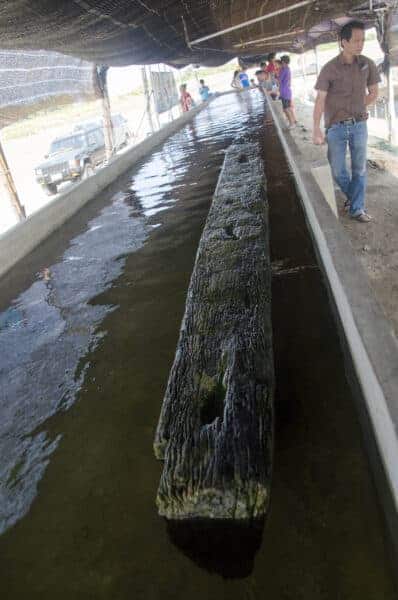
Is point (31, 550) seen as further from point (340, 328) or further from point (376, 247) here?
point (376, 247)

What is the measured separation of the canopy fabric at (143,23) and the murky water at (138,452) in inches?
137

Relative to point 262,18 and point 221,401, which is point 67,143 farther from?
point 221,401

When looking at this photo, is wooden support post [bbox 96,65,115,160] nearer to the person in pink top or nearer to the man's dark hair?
the man's dark hair

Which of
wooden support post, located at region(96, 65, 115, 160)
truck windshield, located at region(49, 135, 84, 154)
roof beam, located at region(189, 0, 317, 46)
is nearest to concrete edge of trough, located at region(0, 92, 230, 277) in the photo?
wooden support post, located at region(96, 65, 115, 160)

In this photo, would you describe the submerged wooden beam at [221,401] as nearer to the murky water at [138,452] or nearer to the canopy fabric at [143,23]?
the murky water at [138,452]

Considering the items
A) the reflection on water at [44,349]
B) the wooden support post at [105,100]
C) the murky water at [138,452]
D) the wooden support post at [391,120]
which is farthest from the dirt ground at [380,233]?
the wooden support post at [105,100]

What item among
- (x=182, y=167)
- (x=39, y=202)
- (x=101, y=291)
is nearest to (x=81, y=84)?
(x=39, y=202)

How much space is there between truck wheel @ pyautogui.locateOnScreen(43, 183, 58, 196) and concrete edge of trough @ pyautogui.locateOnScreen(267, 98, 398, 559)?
42.0 ft

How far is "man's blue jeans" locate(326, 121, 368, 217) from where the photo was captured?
4562 mm

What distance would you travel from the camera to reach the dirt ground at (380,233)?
391cm

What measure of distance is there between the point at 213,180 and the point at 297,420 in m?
6.10

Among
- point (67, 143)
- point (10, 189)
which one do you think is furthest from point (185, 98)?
point (10, 189)

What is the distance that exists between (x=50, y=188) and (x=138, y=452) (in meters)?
13.7

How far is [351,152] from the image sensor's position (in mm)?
4676
